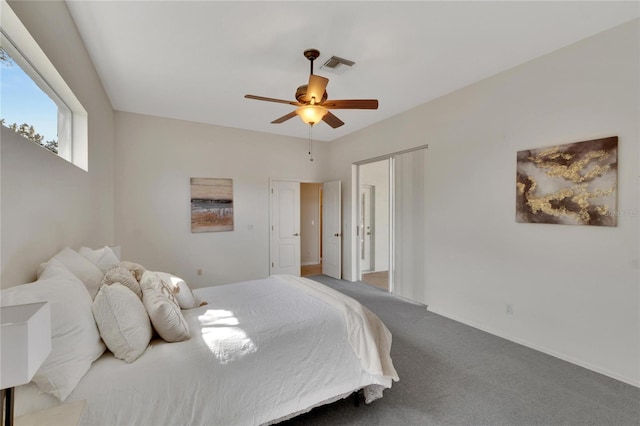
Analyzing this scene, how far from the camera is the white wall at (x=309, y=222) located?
7.43m

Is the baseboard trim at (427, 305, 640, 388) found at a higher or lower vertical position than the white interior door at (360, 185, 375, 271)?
lower

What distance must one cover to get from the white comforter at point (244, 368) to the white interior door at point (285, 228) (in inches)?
129

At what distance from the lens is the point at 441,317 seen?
3775 millimetres

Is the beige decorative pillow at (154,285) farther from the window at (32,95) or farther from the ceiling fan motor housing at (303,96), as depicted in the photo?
the ceiling fan motor housing at (303,96)

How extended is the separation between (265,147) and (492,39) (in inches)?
158

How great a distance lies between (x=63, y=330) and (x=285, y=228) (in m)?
4.60

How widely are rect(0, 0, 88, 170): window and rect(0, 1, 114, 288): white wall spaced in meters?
0.06

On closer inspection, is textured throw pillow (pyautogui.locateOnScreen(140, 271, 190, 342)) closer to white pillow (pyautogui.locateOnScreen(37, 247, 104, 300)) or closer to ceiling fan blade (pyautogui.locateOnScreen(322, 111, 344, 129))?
white pillow (pyautogui.locateOnScreen(37, 247, 104, 300))

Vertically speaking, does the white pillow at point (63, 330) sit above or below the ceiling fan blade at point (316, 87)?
below

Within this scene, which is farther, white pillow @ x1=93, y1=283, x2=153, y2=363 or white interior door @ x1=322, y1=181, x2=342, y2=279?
white interior door @ x1=322, y1=181, x2=342, y2=279

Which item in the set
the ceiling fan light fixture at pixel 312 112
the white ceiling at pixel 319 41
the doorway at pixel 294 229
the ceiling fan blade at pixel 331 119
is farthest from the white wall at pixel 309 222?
the ceiling fan light fixture at pixel 312 112

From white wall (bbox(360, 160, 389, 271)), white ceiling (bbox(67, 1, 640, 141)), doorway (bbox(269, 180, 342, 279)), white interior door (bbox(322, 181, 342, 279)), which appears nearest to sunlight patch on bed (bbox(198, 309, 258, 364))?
white ceiling (bbox(67, 1, 640, 141))

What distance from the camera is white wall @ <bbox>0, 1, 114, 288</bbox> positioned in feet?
4.40

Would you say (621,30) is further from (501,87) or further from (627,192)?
(627,192)
